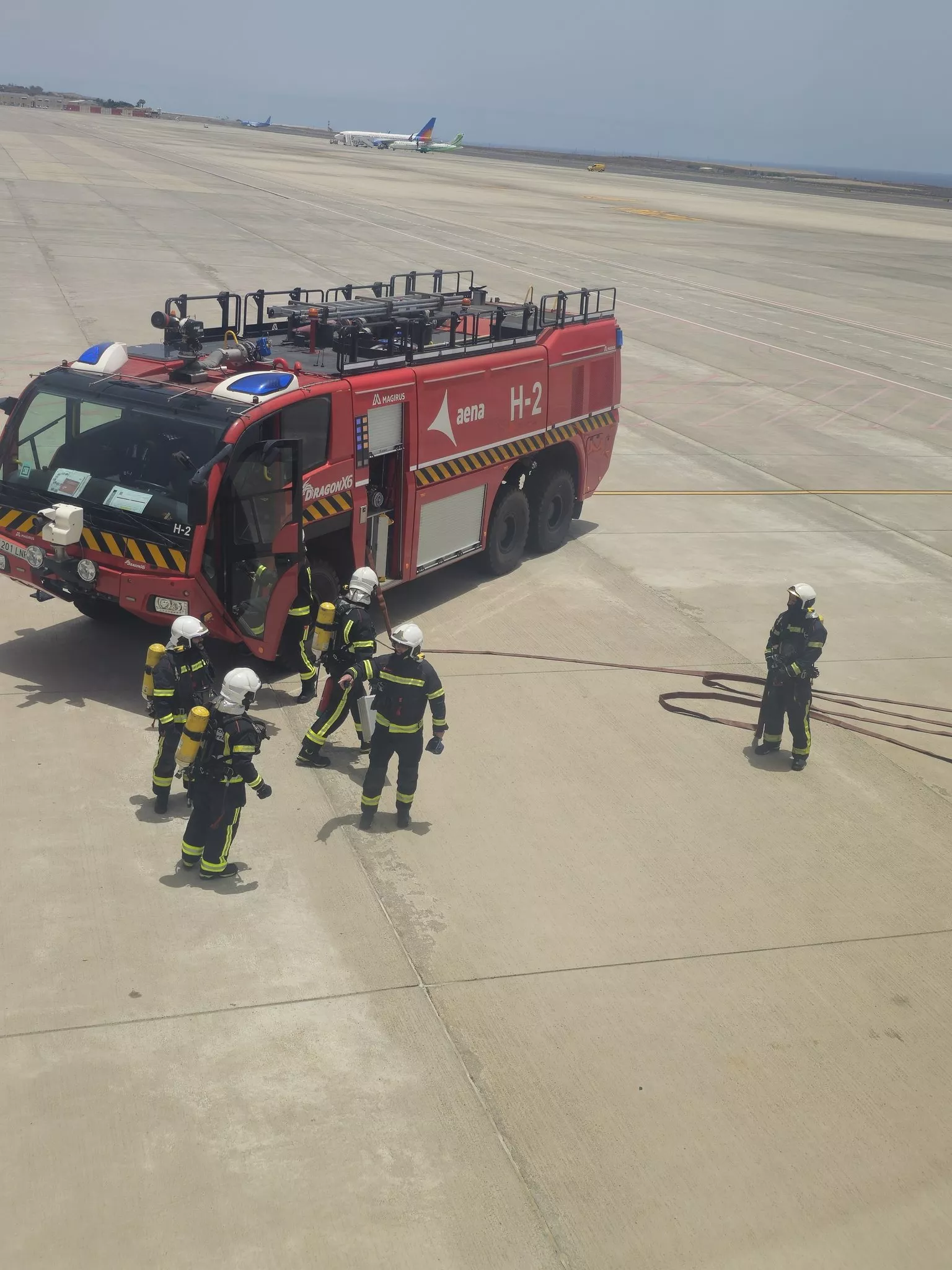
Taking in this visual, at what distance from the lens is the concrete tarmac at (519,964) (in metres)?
5.45

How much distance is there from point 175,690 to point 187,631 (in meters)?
0.40

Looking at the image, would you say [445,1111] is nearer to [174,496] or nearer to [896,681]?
[174,496]

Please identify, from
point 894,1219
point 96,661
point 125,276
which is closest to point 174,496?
point 96,661

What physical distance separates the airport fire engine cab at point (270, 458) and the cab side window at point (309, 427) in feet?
0.06

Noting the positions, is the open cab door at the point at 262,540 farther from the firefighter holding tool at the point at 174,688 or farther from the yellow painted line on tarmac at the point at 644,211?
the yellow painted line on tarmac at the point at 644,211

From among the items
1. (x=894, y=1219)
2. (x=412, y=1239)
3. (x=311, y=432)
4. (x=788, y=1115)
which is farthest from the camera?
(x=311, y=432)

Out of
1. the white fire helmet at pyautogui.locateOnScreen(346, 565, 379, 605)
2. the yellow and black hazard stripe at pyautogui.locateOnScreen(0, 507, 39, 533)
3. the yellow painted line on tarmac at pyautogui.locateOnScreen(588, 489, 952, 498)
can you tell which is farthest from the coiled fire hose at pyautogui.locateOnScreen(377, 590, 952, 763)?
the yellow painted line on tarmac at pyautogui.locateOnScreen(588, 489, 952, 498)

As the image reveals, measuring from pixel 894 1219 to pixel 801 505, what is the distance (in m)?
13.6

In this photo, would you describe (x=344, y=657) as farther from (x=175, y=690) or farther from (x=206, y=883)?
(x=206, y=883)

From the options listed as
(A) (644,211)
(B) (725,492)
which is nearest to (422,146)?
(A) (644,211)

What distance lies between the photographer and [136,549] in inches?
374

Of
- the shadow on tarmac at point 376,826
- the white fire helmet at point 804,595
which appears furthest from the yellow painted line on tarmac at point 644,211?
the shadow on tarmac at point 376,826

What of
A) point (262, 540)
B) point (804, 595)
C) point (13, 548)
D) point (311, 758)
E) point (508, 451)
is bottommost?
point (311, 758)

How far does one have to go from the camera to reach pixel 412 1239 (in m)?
5.26
